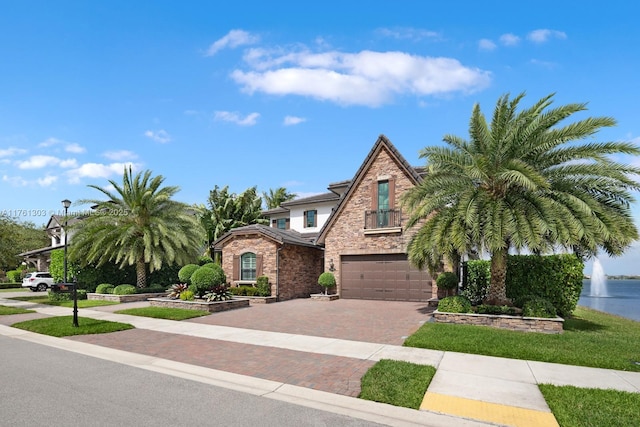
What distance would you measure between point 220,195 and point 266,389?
37585 millimetres

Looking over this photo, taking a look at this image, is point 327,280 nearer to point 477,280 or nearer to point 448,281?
point 448,281

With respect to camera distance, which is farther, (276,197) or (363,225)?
(276,197)

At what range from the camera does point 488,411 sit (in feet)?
19.3

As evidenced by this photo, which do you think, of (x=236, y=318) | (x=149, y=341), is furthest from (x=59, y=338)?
(x=236, y=318)

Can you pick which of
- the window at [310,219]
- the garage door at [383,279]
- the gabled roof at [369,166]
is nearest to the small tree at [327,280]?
the garage door at [383,279]

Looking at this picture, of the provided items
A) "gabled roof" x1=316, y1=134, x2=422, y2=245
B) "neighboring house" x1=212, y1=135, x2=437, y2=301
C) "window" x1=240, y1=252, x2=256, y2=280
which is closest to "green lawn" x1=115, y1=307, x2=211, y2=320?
"neighboring house" x1=212, y1=135, x2=437, y2=301

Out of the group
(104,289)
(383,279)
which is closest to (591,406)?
(383,279)

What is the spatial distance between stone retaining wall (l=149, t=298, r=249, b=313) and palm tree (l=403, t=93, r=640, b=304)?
30.2ft

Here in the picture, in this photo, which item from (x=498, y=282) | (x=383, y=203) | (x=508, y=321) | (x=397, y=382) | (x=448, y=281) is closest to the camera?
(x=397, y=382)

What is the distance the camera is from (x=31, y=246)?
50281 mm

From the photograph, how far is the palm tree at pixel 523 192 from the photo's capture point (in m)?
12.1

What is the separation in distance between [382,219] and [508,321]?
1040cm

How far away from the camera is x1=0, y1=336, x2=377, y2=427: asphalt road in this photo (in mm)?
5426

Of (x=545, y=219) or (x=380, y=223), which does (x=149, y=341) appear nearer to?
(x=545, y=219)
